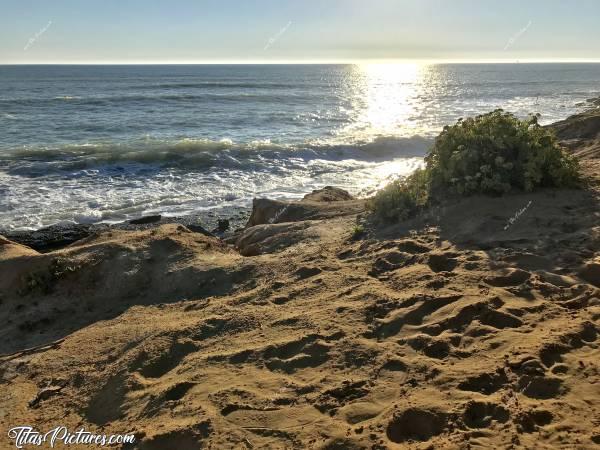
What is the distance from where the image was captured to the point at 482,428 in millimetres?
2701

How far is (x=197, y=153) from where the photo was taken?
18.7 metres

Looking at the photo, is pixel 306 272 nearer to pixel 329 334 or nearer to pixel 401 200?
pixel 329 334

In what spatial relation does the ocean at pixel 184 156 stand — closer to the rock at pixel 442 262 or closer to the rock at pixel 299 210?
the rock at pixel 299 210

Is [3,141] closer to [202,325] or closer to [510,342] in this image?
[202,325]

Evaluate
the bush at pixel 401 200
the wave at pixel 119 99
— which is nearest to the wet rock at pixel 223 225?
the bush at pixel 401 200

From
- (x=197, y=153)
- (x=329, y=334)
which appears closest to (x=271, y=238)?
(x=329, y=334)

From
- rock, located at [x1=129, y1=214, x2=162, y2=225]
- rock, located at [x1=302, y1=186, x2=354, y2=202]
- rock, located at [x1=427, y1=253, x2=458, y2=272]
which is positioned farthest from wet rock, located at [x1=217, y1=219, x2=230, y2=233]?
rock, located at [x1=427, y1=253, x2=458, y2=272]

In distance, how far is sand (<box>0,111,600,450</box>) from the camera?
2893 millimetres

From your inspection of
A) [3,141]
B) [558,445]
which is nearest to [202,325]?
[558,445]

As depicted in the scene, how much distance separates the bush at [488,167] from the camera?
615 cm

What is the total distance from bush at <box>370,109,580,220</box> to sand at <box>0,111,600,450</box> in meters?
0.28

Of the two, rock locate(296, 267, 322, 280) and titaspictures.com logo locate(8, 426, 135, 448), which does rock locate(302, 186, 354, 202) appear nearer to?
rock locate(296, 267, 322, 280)

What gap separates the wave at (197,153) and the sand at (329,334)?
435 inches

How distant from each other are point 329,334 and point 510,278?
1.64m
